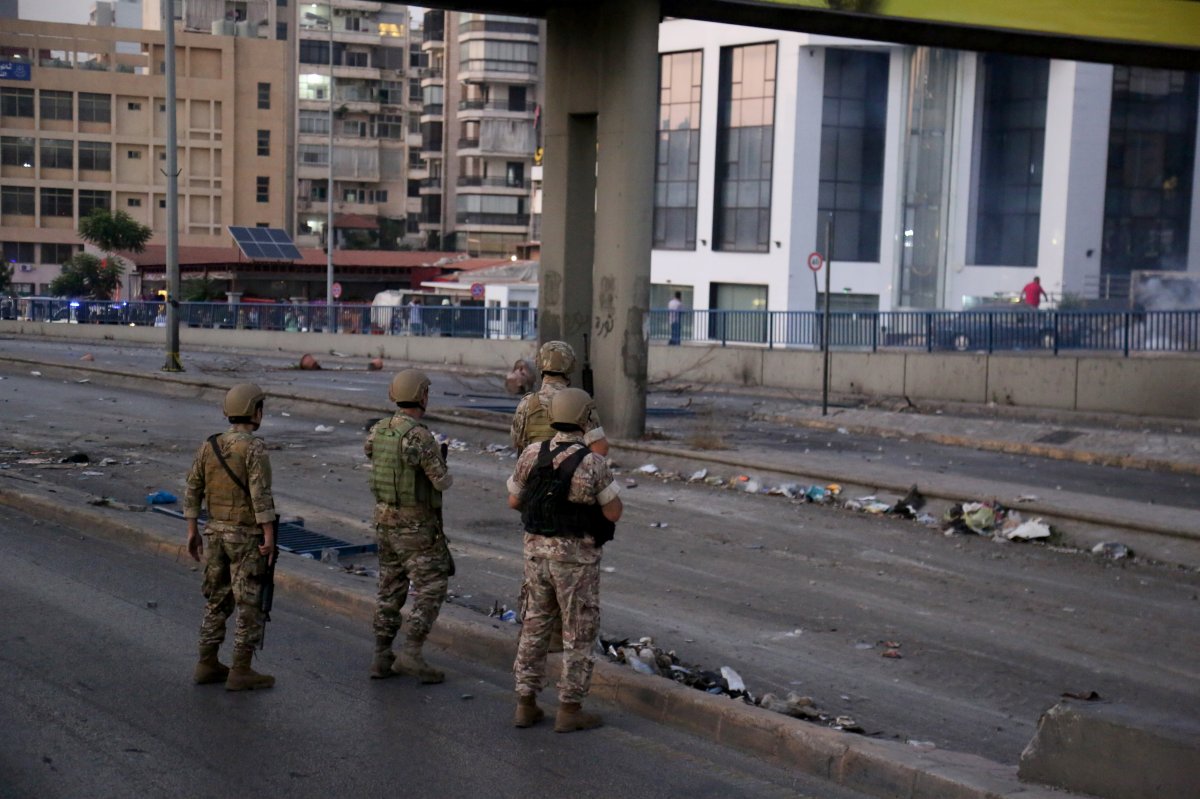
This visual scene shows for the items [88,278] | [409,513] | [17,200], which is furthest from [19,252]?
[409,513]

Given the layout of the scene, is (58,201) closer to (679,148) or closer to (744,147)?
(679,148)

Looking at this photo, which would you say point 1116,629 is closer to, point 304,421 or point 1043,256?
point 304,421

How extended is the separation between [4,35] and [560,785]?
301 ft

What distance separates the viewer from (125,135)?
86.4 m

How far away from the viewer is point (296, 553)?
1133cm

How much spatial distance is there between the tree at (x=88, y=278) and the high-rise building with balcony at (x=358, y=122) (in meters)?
19.4

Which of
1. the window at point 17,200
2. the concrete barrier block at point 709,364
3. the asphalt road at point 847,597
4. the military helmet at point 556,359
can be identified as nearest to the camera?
the asphalt road at point 847,597

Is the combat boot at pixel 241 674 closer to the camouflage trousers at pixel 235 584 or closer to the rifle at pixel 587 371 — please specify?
the camouflage trousers at pixel 235 584

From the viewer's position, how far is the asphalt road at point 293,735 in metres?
6.21

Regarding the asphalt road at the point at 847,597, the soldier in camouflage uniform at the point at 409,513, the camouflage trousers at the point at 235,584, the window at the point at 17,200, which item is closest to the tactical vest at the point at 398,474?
the soldier in camouflage uniform at the point at 409,513

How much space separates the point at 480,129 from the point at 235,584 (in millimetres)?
82841

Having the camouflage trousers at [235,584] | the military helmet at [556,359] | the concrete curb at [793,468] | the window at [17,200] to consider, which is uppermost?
the window at [17,200]

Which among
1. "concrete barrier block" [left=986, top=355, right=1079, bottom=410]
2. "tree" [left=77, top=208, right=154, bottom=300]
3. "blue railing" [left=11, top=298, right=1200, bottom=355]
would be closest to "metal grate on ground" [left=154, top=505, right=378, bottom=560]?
"blue railing" [left=11, top=298, right=1200, bottom=355]

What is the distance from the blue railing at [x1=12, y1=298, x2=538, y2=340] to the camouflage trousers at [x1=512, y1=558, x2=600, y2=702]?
26.9 m
